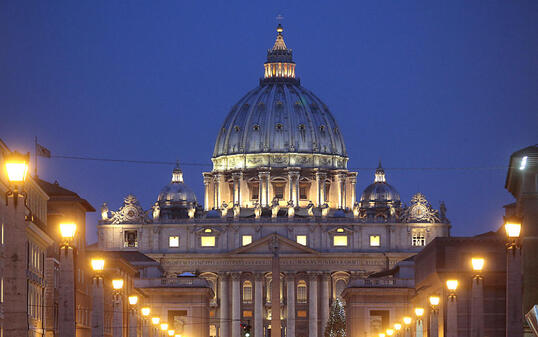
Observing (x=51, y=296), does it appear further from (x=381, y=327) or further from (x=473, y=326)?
(x=381, y=327)

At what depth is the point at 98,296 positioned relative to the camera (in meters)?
66.9

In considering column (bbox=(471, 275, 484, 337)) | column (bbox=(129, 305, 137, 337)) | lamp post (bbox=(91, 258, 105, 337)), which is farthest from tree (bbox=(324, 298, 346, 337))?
column (bbox=(471, 275, 484, 337))

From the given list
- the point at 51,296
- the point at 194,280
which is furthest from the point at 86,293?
the point at 194,280

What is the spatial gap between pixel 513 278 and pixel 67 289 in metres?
13.8

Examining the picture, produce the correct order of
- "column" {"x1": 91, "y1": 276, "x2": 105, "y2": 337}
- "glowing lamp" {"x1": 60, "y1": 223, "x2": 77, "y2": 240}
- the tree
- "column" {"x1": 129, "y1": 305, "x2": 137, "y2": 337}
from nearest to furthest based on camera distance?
"glowing lamp" {"x1": 60, "y1": 223, "x2": 77, "y2": 240}
"column" {"x1": 91, "y1": 276, "x2": 105, "y2": 337}
"column" {"x1": 129, "y1": 305, "x2": 137, "y2": 337}
the tree

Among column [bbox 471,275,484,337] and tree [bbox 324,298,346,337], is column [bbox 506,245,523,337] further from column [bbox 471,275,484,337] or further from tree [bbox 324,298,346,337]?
tree [bbox 324,298,346,337]

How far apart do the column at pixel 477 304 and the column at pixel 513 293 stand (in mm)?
1501

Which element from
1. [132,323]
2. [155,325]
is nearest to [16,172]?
[132,323]

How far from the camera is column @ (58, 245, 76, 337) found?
145 ft

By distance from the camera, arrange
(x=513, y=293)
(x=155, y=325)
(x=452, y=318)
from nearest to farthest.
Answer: (x=513, y=293) < (x=452, y=318) < (x=155, y=325)

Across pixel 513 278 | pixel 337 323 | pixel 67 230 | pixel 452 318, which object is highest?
pixel 337 323

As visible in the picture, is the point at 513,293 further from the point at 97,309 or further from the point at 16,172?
the point at 97,309

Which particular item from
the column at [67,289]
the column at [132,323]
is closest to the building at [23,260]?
the column at [67,289]

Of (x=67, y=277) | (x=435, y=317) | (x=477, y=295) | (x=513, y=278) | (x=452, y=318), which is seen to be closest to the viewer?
(x=67, y=277)
